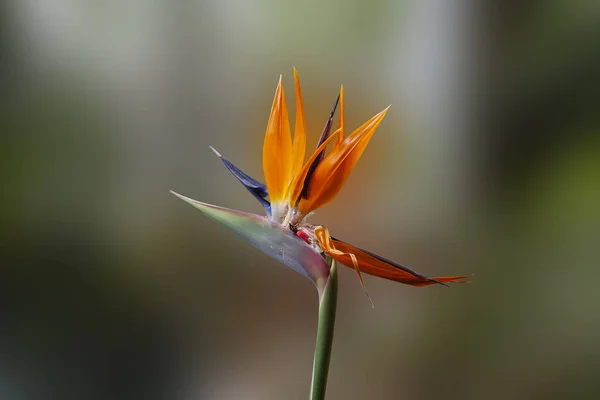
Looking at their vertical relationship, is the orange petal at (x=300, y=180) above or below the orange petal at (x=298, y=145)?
below

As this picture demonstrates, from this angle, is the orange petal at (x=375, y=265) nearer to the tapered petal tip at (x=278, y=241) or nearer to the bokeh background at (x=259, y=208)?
the tapered petal tip at (x=278, y=241)

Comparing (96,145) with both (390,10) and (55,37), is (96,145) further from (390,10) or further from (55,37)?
(390,10)

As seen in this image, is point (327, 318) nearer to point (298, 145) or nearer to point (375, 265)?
point (375, 265)

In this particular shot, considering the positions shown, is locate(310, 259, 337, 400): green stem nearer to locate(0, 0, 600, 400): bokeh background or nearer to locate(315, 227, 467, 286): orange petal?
locate(315, 227, 467, 286): orange petal

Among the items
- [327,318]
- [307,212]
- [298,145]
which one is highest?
[298,145]

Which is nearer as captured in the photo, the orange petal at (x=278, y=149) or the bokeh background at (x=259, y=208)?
the orange petal at (x=278, y=149)

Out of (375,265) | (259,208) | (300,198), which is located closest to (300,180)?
(300,198)

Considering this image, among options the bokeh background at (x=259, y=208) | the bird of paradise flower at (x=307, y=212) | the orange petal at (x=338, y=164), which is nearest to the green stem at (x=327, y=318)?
the bird of paradise flower at (x=307, y=212)

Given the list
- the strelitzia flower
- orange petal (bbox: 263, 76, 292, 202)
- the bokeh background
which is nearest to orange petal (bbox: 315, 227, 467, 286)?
the strelitzia flower
